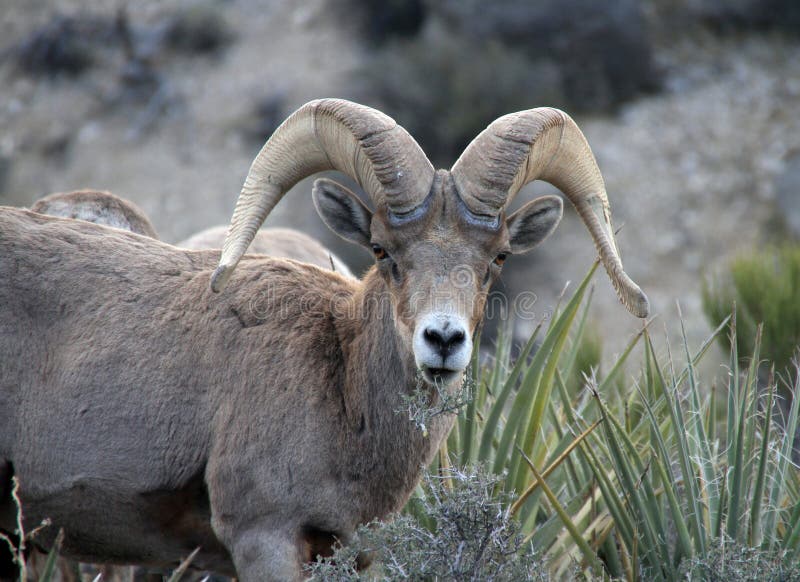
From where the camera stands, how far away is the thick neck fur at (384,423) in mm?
4809

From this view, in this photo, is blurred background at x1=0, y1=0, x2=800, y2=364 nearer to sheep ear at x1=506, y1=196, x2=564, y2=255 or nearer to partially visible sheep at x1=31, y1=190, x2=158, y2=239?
partially visible sheep at x1=31, y1=190, x2=158, y2=239

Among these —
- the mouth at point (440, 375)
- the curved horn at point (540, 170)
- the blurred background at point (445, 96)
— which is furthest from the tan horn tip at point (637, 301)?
the blurred background at point (445, 96)

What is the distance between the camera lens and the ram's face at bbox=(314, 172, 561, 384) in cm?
417

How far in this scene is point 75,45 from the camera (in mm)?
26250

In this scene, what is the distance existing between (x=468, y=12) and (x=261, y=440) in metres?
23.0

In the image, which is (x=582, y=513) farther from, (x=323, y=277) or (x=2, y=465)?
(x=2, y=465)

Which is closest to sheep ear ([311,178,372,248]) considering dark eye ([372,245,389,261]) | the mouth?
dark eye ([372,245,389,261])

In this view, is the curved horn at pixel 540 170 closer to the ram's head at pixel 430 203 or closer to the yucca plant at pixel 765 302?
the ram's head at pixel 430 203

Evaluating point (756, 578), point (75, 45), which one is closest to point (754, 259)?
point (756, 578)

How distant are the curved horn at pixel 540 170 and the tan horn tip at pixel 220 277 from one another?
1.30 metres

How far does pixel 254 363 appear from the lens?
16.1 feet

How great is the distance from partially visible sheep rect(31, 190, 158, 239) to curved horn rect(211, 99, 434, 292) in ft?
5.28

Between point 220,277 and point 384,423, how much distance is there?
1.18 metres

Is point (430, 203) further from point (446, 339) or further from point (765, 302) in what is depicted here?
point (765, 302)
